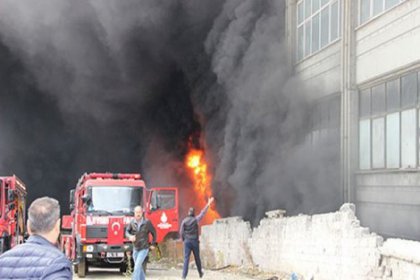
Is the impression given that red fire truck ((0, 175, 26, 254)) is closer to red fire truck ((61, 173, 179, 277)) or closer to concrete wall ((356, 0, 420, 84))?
red fire truck ((61, 173, 179, 277))

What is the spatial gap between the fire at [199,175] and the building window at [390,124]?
14209mm

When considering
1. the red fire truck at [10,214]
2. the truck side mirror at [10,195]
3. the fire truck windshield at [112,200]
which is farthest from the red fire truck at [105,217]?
the truck side mirror at [10,195]

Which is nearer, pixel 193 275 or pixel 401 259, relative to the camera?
pixel 401 259

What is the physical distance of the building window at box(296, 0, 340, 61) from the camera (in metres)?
22.9

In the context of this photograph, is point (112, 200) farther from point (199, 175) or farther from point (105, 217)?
point (199, 175)

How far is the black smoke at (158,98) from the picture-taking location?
27.8 meters

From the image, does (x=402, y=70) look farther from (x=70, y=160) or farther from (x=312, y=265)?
(x=70, y=160)

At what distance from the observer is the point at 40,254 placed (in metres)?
4.31

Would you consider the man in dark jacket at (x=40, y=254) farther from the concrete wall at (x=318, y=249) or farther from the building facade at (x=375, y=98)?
the building facade at (x=375, y=98)

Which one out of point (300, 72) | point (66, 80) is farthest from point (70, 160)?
point (300, 72)

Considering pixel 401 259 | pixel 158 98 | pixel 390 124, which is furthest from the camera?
pixel 158 98

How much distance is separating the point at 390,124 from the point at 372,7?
352 centimetres

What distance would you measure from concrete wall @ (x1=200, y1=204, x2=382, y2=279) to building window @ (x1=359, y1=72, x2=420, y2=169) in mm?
3112

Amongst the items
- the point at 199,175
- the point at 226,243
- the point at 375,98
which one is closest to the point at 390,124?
the point at 375,98
